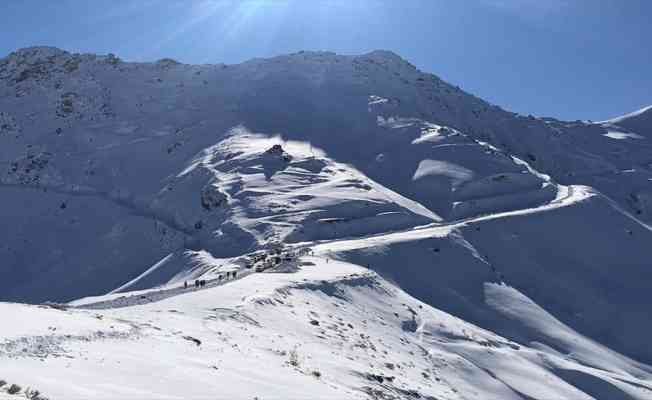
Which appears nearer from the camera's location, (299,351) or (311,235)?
(299,351)

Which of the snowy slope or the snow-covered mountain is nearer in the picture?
the snowy slope

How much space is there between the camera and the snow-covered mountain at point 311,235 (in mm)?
22609

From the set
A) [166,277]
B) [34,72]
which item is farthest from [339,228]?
[34,72]

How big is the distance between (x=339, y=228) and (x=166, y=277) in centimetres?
1855

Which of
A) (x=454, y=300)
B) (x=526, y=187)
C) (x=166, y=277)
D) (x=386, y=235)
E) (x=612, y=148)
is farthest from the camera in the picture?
(x=612, y=148)

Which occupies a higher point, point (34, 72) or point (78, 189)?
point (34, 72)

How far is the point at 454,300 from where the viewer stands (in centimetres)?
5291

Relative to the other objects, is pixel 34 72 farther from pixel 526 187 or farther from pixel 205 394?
pixel 205 394

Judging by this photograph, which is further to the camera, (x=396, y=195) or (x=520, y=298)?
(x=396, y=195)

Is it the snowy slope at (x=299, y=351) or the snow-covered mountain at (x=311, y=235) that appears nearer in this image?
the snowy slope at (x=299, y=351)

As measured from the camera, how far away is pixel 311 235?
67375 millimetres

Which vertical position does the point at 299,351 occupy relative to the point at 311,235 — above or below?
below

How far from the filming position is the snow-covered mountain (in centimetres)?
2261

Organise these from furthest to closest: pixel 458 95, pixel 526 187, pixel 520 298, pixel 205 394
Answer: pixel 458 95
pixel 526 187
pixel 520 298
pixel 205 394
